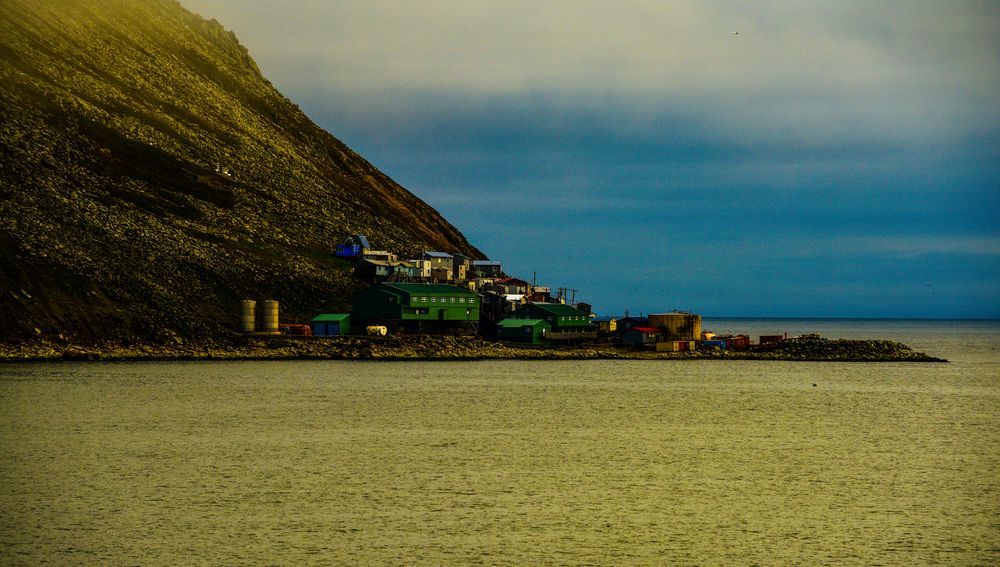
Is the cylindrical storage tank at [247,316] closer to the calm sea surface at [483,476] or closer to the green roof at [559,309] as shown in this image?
the calm sea surface at [483,476]

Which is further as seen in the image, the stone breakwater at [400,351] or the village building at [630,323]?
the village building at [630,323]

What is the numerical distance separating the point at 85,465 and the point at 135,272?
92603 mm

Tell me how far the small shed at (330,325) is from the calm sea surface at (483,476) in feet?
143

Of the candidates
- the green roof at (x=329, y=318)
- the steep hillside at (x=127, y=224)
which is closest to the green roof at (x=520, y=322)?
the green roof at (x=329, y=318)

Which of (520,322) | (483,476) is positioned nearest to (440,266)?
(520,322)

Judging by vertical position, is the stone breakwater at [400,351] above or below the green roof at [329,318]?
below

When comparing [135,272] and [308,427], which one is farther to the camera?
[135,272]

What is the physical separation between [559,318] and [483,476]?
102606 mm

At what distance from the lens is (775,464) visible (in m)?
53.7

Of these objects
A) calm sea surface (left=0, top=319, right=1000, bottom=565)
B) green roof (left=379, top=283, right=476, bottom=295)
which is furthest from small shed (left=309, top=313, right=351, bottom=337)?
calm sea surface (left=0, top=319, right=1000, bottom=565)

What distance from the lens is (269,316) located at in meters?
134

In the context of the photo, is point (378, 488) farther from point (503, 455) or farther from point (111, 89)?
point (111, 89)

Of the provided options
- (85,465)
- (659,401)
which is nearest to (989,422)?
(659,401)

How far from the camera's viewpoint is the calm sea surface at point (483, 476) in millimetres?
34750
